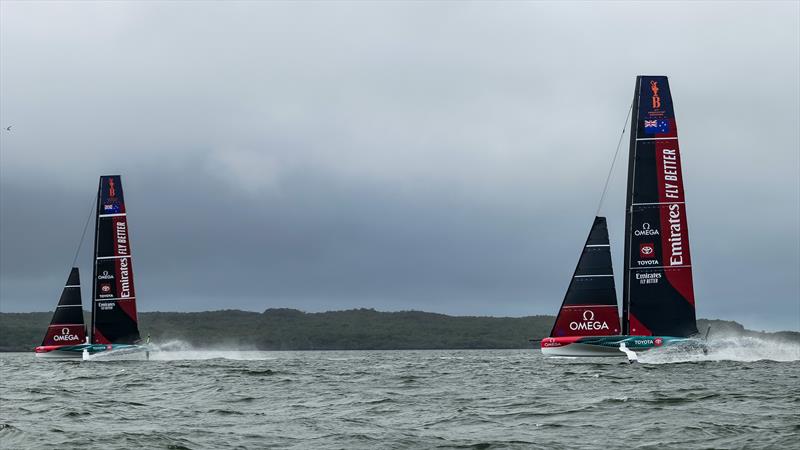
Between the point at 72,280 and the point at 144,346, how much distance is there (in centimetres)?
684

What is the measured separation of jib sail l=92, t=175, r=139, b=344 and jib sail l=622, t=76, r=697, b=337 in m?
35.2

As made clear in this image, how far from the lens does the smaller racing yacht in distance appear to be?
250ft

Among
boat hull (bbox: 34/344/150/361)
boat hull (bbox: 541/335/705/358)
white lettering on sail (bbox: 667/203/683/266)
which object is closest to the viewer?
boat hull (bbox: 541/335/705/358)

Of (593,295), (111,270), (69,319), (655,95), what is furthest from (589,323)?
(69,319)

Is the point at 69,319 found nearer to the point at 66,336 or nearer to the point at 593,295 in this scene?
the point at 66,336

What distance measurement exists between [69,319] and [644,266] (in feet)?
133

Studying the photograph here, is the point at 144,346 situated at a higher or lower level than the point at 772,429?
higher

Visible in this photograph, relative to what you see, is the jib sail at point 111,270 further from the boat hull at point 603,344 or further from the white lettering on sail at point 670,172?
the white lettering on sail at point 670,172

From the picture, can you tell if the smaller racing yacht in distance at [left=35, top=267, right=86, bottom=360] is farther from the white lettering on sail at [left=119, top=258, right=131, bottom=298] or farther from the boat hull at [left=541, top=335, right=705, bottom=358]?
the boat hull at [left=541, top=335, right=705, bottom=358]

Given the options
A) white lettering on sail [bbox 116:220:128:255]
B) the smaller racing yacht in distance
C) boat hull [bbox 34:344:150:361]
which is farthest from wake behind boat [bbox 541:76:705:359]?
the smaller racing yacht in distance

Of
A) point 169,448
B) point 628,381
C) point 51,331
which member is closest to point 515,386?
point 628,381

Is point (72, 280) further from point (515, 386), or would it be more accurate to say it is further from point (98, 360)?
point (515, 386)

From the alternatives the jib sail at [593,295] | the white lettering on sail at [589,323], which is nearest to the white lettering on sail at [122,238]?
the jib sail at [593,295]

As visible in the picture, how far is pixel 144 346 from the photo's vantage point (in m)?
75.4
